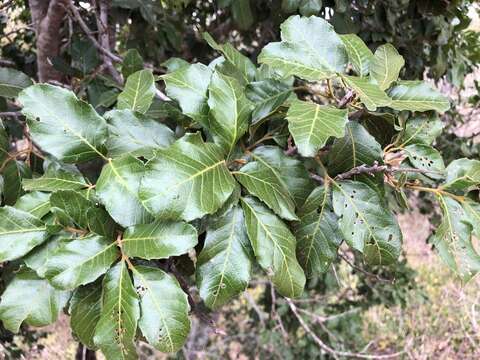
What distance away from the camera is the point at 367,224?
0.73 meters

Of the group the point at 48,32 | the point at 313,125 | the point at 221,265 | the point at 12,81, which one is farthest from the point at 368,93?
the point at 48,32

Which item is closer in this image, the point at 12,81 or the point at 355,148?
the point at 355,148

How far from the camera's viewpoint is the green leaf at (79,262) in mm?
625

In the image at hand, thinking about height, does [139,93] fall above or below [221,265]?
above

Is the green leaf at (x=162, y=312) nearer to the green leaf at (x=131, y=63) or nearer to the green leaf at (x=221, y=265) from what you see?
the green leaf at (x=221, y=265)

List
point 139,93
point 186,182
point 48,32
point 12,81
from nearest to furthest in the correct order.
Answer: point 186,182
point 139,93
point 12,81
point 48,32

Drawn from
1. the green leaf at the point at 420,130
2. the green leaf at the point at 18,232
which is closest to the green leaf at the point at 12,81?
the green leaf at the point at 18,232

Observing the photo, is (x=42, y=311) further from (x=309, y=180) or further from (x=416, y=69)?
(x=416, y=69)

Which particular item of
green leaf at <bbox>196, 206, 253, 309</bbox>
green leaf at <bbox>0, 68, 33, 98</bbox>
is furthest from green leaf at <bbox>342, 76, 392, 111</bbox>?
green leaf at <bbox>0, 68, 33, 98</bbox>

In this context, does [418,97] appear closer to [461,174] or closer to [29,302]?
[461,174]

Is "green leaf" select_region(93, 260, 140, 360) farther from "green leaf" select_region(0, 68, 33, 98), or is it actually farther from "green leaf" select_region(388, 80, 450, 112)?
"green leaf" select_region(0, 68, 33, 98)

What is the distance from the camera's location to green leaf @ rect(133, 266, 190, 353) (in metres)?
0.63

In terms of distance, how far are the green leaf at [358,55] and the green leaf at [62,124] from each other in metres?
0.39

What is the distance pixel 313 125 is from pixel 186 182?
0.56 feet
